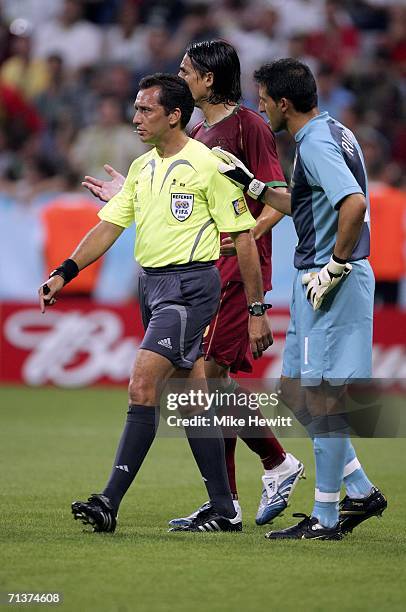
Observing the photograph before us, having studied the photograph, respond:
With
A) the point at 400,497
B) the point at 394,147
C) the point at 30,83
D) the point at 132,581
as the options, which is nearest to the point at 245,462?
the point at 400,497

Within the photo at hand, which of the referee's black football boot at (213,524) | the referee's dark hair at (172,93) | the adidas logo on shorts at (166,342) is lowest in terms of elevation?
the referee's black football boot at (213,524)

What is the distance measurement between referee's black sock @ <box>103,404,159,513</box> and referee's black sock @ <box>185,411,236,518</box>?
0.29 metres

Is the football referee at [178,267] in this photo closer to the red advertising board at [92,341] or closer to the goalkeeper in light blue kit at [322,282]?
the goalkeeper in light blue kit at [322,282]

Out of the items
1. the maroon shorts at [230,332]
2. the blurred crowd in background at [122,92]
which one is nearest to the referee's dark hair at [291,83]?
the maroon shorts at [230,332]

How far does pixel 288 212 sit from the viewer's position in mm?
6758

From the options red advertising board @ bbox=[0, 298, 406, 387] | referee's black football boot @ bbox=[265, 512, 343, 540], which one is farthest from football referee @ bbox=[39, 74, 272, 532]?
red advertising board @ bbox=[0, 298, 406, 387]

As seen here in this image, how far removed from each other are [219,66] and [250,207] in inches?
32.5

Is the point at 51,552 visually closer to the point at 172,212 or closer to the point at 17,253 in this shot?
the point at 172,212

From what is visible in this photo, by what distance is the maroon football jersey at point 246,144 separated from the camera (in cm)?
725

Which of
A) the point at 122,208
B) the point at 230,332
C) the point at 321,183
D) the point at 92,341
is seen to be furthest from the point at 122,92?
the point at 321,183

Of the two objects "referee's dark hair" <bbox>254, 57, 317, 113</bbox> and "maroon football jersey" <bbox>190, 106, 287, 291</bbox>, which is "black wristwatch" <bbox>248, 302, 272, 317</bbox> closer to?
"maroon football jersey" <bbox>190, 106, 287, 291</bbox>

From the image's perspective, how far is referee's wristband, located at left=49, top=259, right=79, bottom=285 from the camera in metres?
6.75

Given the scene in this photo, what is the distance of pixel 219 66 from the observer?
729 cm

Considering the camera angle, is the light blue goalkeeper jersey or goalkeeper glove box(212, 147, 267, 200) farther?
goalkeeper glove box(212, 147, 267, 200)
